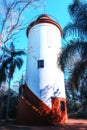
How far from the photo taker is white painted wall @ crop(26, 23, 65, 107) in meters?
24.6

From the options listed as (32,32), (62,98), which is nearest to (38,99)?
(62,98)

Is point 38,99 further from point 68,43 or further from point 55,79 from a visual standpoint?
point 68,43

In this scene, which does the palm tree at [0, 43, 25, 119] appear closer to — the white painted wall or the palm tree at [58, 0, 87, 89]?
the white painted wall

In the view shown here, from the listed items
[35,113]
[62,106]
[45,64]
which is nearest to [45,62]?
[45,64]

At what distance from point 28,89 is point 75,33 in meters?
10.0

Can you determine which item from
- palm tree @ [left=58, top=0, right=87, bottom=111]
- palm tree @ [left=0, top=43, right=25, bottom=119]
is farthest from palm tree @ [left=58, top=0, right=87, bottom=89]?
palm tree @ [left=0, top=43, right=25, bottom=119]

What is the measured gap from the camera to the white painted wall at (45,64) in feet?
80.8

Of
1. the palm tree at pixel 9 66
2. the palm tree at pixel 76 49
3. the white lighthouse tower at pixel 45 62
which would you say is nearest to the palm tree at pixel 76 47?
the palm tree at pixel 76 49

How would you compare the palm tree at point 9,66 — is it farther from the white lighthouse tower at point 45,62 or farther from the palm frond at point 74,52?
the palm frond at point 74,52

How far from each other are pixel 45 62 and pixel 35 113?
534 centimetres

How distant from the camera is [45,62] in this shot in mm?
25828

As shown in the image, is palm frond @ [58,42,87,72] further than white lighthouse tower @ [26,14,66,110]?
No

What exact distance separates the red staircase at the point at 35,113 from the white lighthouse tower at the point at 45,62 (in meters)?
0.50

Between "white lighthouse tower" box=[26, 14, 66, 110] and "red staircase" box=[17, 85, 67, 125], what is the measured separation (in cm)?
50
